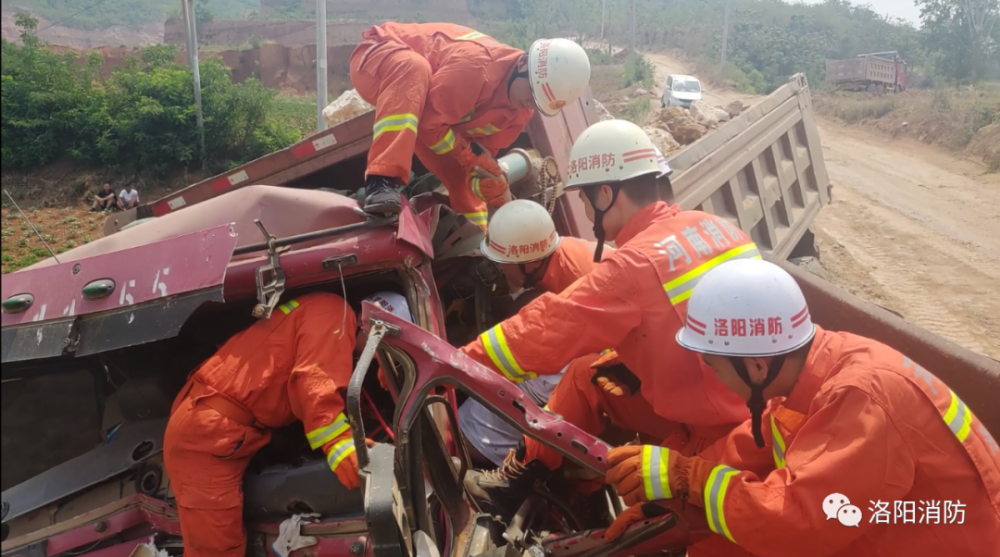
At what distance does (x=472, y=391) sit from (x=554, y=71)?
6.36ft

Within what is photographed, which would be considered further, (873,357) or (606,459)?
(606,459)

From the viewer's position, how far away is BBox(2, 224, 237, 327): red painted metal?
89.6 inches

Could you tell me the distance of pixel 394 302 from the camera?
8.66ft

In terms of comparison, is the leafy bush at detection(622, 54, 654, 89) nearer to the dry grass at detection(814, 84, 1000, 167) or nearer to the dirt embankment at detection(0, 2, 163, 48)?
the dry grass at detection(814, 84, 1000, 167)

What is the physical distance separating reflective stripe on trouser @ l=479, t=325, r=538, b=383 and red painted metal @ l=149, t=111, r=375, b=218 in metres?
1.95

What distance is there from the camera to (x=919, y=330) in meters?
2.75

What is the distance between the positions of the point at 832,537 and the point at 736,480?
25cm

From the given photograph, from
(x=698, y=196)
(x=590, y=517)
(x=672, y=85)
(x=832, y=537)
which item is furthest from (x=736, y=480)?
(x=672, y=85)

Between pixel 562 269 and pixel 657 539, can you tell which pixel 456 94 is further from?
pixel 657 539

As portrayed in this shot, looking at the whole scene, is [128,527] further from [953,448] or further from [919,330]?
[919,330]

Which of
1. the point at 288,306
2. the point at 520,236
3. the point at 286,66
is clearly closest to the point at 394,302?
the point at 288,306

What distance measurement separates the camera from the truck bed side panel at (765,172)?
439cm

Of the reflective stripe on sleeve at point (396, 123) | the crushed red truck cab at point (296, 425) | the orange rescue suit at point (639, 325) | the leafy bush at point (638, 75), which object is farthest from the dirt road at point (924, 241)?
the leafy bush at point (638, 75)

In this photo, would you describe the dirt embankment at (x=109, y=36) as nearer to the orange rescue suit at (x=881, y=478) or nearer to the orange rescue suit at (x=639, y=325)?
the orange rescue suit at (x=639, y=325)
